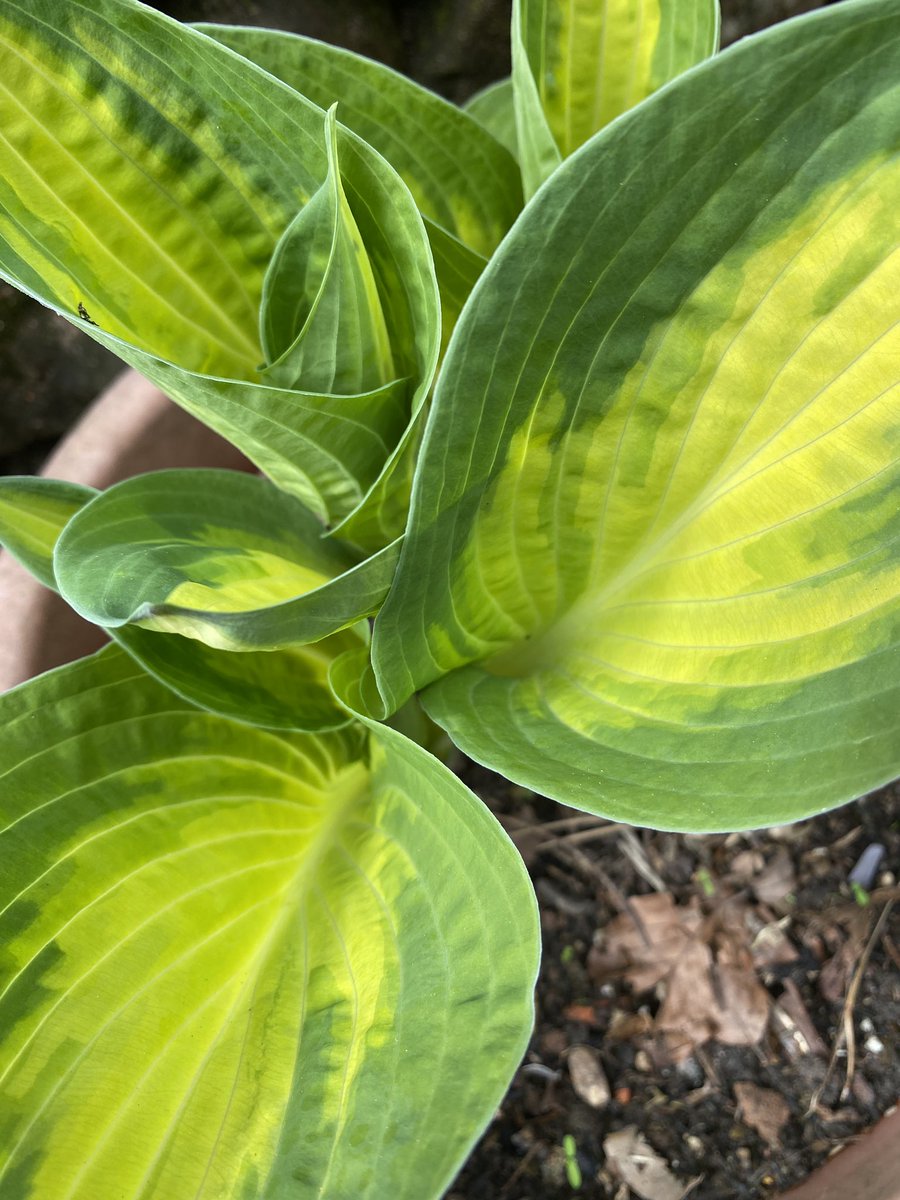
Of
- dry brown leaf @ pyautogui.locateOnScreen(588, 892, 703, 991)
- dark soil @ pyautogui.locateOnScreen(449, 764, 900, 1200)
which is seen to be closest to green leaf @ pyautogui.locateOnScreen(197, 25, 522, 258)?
dark soil @ pyautogui.locateOnScreen(449, 764, 900, 1200)

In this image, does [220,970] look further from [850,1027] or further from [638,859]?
[850,1027]

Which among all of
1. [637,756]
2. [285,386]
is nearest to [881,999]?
[637,756]

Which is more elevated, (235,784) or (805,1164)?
(235,784)

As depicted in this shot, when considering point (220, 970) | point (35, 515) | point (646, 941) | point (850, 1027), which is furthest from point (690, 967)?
point (35, 515)

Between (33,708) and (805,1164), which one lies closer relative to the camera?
(33,708)

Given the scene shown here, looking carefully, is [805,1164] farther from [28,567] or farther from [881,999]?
[28,567]

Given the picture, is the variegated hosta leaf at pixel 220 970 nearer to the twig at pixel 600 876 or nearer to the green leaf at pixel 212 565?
the green leaf at pixel 212 565

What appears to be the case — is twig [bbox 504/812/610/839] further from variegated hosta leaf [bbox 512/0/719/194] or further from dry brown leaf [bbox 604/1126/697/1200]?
variegated hosta leaf [bbox 512/0/719/194]

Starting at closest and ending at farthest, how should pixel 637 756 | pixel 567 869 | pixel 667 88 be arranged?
pixel 667 88 → pixel 637 756 → pixel 567 869
